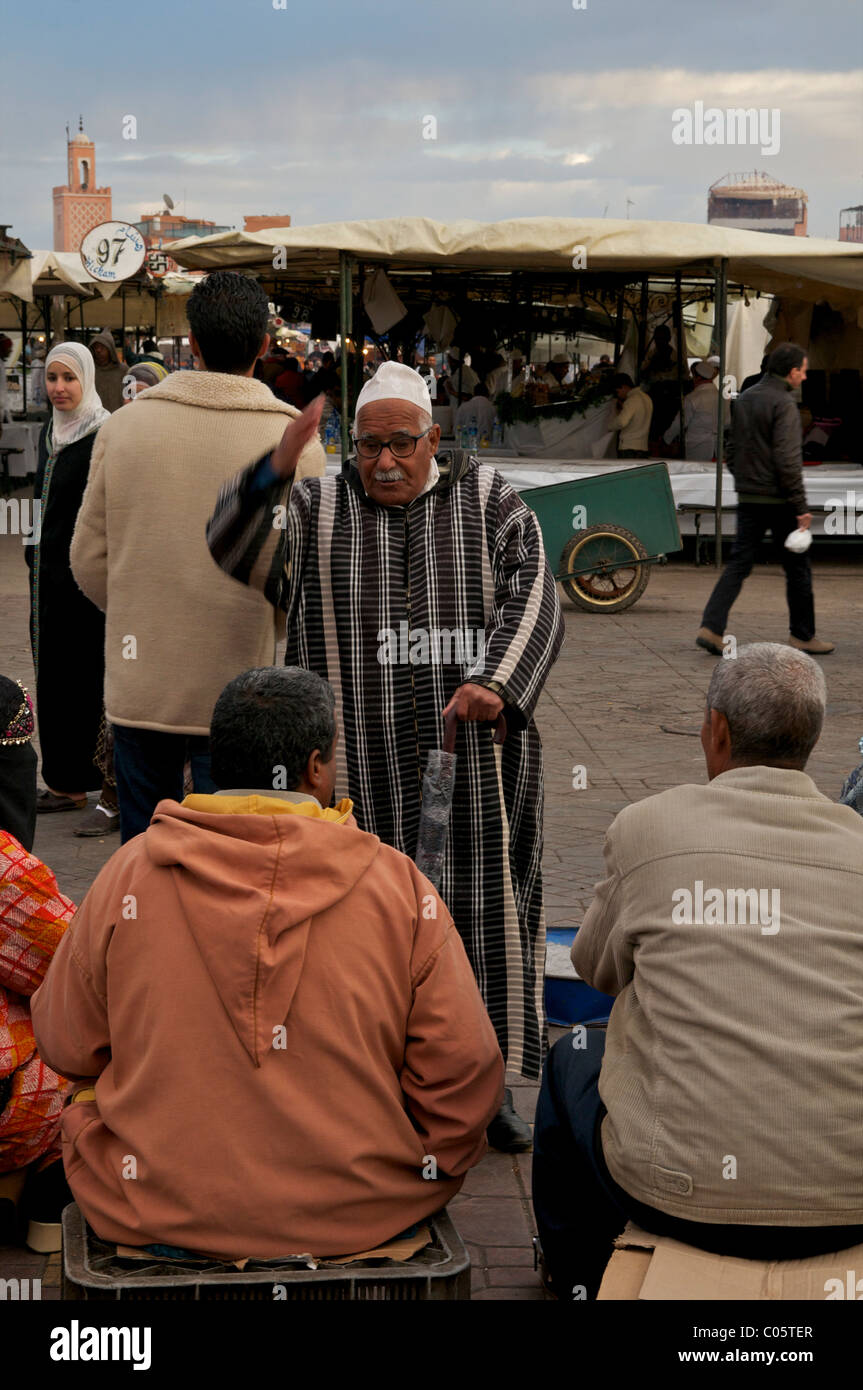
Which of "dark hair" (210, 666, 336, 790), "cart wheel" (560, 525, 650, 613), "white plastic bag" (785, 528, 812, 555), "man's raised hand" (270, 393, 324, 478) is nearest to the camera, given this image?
"dark hair" (210, 666, 336, 790)

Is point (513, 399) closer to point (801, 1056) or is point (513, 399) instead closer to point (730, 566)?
point (730, 566)

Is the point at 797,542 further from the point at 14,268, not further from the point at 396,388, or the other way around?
the point at 14,268

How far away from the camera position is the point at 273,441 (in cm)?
366

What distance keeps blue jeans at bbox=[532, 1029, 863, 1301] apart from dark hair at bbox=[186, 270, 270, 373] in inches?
66.5

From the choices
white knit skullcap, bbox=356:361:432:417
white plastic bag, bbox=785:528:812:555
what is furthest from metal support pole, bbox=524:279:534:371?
white knit skullcap, bbox=356:361:432:417

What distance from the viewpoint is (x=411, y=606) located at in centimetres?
351

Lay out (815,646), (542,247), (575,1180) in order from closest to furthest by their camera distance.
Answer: (575,1180)
(815,646)
(542,247)

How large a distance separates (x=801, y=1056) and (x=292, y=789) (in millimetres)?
859

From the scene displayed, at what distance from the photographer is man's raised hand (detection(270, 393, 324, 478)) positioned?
123 inches

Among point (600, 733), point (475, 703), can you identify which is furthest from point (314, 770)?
point (600, 733)

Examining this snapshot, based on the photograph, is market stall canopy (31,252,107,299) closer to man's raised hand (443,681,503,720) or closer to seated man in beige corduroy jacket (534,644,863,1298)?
man's raised hand (443,681,503,720)

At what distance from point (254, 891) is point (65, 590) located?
156 inches

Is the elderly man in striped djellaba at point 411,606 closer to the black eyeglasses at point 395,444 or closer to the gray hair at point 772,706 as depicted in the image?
the black eyeglasses at point 395,444
